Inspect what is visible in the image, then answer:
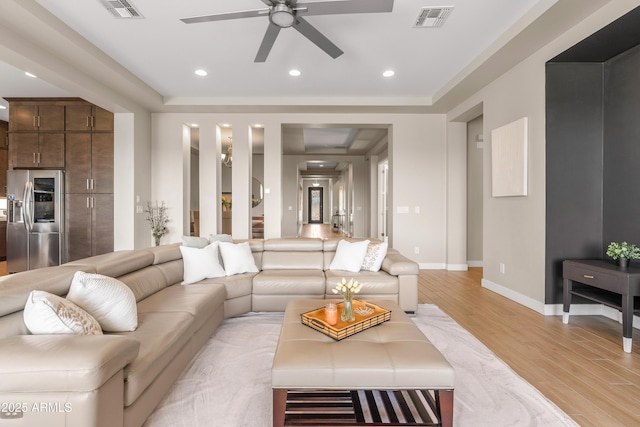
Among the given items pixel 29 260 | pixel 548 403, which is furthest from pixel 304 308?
pixel 29 260

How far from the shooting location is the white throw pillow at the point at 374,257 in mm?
3675

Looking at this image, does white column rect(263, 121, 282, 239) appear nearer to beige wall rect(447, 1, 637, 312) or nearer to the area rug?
the area rug

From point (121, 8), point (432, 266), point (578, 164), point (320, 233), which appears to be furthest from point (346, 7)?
point (320, 233)

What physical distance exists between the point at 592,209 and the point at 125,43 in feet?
18.1

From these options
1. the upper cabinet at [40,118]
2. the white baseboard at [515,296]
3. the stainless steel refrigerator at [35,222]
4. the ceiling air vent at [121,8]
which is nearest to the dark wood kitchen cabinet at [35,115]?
the upper cabinet at [40,118]

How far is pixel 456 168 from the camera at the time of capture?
5824 mm

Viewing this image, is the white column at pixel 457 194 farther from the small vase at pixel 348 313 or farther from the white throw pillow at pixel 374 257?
the small vase at pixel 348 313

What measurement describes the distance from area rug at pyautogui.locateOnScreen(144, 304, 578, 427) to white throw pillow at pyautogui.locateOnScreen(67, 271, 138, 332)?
53cm

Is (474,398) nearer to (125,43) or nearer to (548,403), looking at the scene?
(548,403)

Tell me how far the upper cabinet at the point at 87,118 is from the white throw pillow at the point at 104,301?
4.38 metres

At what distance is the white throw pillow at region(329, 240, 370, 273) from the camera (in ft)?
12.1

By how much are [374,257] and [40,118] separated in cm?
595

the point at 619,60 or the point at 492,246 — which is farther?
the point at 492,246

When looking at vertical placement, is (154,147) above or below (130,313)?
above
